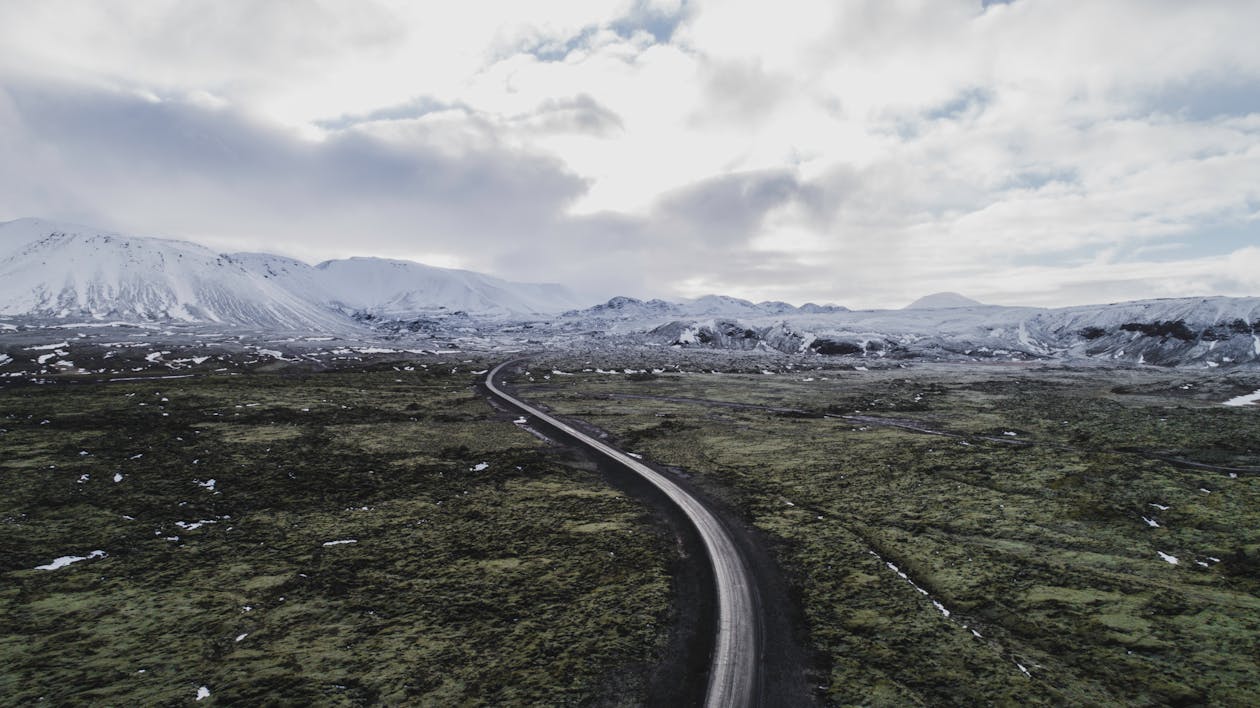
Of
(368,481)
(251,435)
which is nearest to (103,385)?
(251,435)

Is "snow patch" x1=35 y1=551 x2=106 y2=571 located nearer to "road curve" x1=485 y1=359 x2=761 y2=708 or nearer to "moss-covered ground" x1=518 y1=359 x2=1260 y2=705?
"road curve" x1=485 y1=359 x2=761 y2=708

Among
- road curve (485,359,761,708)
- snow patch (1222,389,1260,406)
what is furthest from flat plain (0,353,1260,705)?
snow patch (1222,389,1260,406)

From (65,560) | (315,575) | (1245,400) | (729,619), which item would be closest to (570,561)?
(729,619)

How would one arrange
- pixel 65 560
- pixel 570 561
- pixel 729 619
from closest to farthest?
pixel 729 619 → pixel 65 560 → pixel 570 561

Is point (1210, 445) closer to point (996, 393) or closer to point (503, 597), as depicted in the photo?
point (996, 393)

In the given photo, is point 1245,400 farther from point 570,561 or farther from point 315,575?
point 315,575
